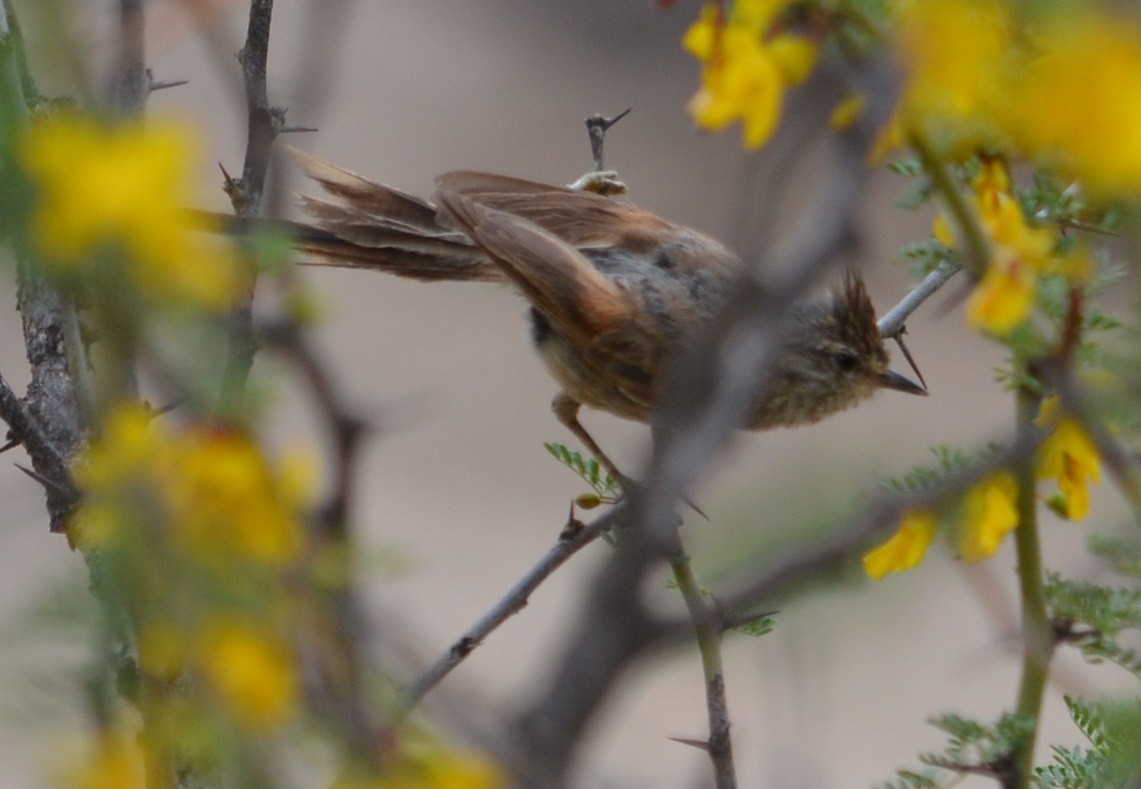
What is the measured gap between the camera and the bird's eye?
3.66 metres

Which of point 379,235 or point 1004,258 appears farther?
point 379,235

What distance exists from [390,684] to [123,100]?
916mm

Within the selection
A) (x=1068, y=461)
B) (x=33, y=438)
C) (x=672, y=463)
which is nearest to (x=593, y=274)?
(x=33, y=438)

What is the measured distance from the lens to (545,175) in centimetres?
1217

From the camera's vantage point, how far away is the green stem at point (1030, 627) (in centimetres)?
158

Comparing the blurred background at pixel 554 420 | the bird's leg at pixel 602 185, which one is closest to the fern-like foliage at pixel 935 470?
the blurred background at pixel 554 420

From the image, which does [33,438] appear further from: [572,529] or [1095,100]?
[1095,100]

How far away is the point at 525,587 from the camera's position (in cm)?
240

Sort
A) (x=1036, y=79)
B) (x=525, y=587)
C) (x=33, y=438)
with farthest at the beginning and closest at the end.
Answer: (x=525, y=587) → (x=33, y=438) → (x=1036, y=79)

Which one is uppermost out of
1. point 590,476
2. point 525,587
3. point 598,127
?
point 598,127

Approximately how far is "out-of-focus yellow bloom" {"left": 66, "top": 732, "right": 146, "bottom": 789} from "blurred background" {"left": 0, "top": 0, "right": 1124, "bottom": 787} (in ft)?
0.25

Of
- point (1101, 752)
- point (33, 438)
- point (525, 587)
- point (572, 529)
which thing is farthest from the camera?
point (572, 529)

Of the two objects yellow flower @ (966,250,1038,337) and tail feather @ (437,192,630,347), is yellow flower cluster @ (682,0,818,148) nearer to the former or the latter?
yellow flower @ (966,250,1038,337)

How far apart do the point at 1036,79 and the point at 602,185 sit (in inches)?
107
